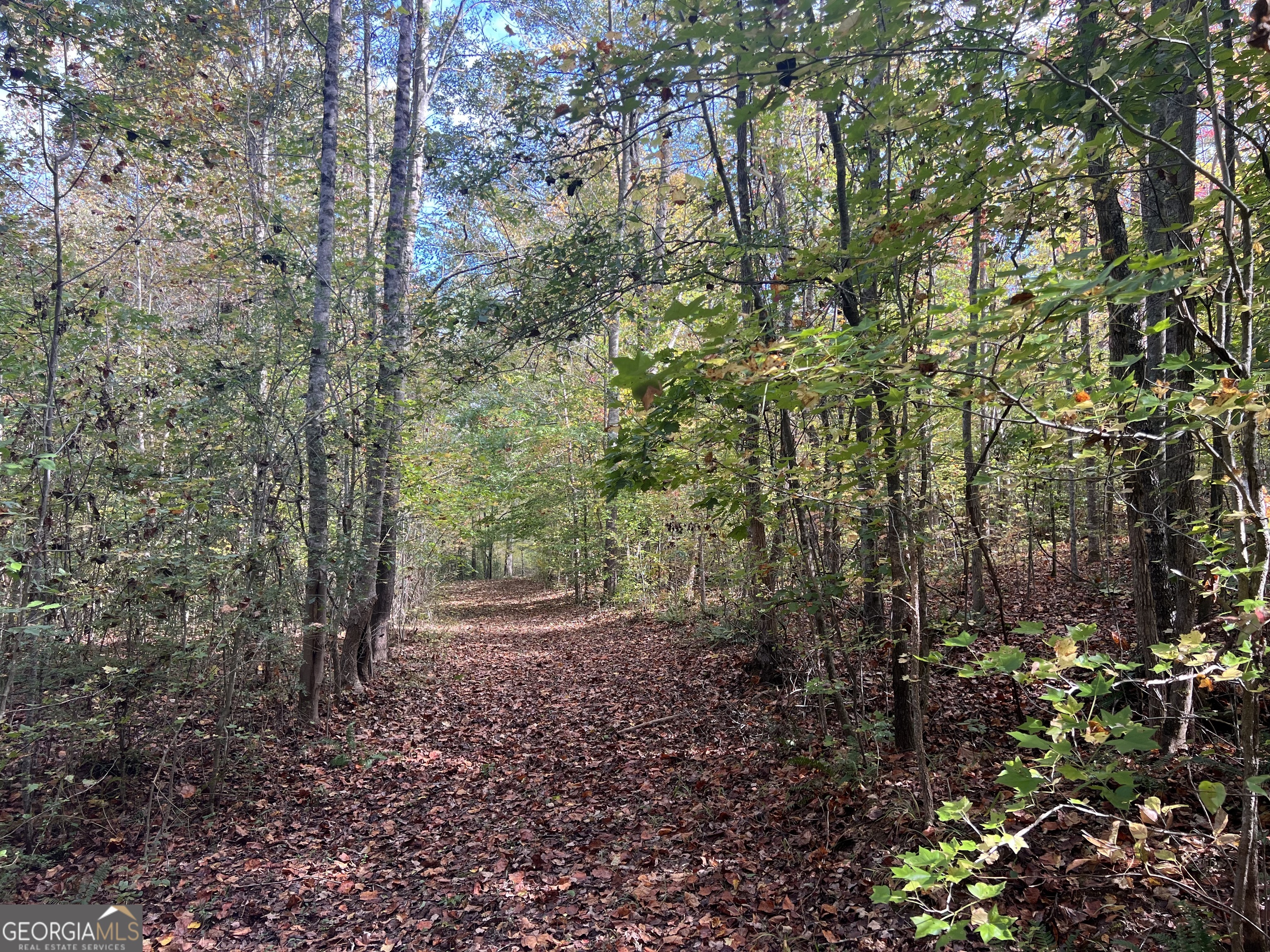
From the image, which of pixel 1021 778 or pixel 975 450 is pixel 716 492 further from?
pixel 975 450

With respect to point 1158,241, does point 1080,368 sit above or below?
below

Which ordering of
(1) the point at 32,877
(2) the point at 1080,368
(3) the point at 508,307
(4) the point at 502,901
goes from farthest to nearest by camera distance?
1. (3) the point at 508,307
2. (1) the point at 32,877
3. (4) the point at 502,901
4. (2) the point at 1080,368

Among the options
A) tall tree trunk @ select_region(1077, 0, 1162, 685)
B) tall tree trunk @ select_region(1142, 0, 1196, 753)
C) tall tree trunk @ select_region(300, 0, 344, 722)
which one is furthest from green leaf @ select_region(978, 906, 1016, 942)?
tall tree trunk @ select_region(300, 0, 344, 722)

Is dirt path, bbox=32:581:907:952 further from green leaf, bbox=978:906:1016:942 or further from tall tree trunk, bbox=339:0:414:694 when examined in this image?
green leaf, bbox=978:906:1016:942

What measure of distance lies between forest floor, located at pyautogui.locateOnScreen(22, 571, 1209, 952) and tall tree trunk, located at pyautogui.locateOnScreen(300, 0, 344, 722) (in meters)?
0.88

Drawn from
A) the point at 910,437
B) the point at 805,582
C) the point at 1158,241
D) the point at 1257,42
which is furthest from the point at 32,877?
the point at 1158,241

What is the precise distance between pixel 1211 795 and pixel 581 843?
399 cm

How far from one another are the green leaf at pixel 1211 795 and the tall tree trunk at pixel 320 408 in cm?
658

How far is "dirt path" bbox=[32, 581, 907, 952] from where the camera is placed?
364 cm

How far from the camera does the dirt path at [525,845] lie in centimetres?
364

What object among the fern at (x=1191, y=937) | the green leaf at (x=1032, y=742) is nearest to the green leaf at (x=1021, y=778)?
the green leaf at (x=1032, y=742)

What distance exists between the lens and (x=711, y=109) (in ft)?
21.0

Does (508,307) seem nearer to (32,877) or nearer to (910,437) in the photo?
(910,437)

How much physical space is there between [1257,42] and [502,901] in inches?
209
